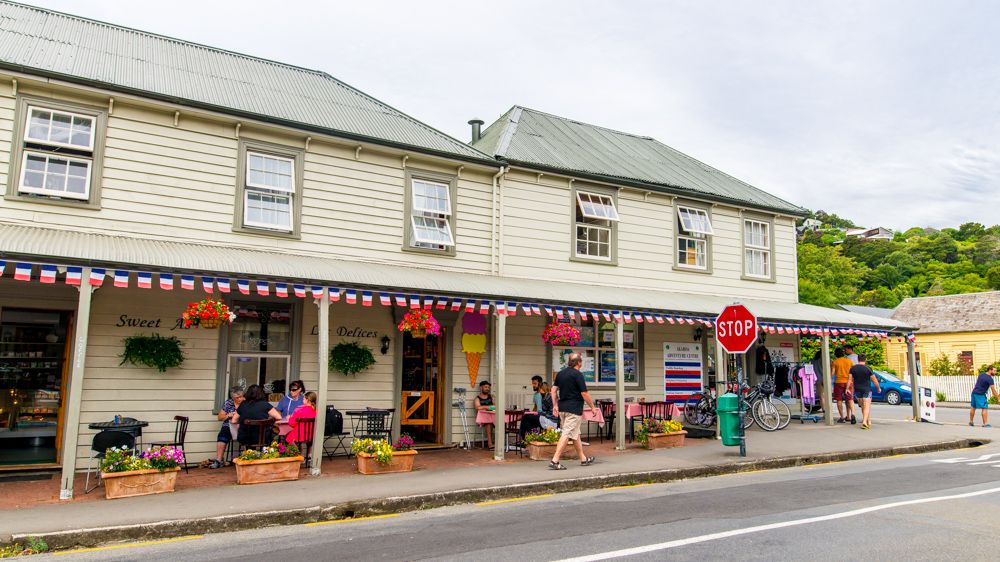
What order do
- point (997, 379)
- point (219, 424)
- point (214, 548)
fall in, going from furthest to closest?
point (997, 379), point (219, 424), point (214, 548)

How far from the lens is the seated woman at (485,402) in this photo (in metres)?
12.1

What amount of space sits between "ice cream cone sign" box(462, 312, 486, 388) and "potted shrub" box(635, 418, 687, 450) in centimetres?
338

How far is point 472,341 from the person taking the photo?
→ 1256 centimetres

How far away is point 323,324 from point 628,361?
792 centimetres

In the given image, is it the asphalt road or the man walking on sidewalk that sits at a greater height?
the man walking on sidewalk

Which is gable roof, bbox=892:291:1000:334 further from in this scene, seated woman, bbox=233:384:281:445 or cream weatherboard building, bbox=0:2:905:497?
seated woman, bbox=233:384:281:445

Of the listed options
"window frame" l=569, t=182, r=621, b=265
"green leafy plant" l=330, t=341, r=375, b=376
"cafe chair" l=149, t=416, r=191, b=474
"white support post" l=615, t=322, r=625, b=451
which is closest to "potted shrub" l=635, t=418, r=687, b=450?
"white support post" l=615, t=322, r=625, b=451

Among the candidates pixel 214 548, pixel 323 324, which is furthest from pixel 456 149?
pixel 214 548

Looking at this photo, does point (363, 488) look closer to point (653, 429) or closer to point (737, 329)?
point (653, 429)

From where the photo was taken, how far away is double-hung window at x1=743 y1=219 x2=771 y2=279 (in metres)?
16.7

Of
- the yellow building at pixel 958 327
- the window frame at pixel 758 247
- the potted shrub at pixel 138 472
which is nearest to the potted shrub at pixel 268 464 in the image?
the potted shrub at pixel 138 472

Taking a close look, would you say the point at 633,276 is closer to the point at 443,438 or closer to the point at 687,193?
the point at 687,193

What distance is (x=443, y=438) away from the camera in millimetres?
12242

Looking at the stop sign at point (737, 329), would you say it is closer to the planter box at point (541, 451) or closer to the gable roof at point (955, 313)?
the planter box at point (541, 451)
